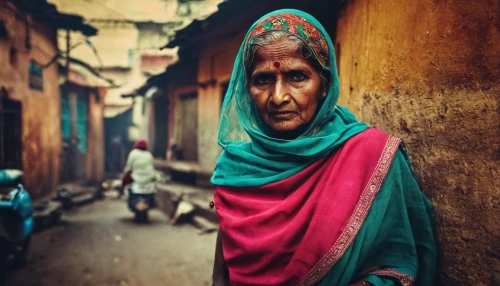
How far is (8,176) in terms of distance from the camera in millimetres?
4734

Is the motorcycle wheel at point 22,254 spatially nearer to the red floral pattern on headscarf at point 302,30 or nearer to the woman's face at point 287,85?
the woman's face at point 287,85

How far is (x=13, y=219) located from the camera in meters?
4.68

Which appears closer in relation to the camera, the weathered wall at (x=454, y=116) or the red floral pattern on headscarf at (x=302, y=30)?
the weathered wall at (x=454, y=116)

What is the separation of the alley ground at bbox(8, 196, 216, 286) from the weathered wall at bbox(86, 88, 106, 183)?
5.92 metres

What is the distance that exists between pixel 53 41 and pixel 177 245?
8297 millimetres

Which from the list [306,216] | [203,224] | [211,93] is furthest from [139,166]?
[306,216]

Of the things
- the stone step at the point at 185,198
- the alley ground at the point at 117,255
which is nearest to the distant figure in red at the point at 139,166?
the stone step at the point at 185,198

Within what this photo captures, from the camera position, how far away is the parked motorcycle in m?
8.09

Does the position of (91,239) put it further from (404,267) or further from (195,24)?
(404,267)

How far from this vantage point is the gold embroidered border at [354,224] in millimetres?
1194

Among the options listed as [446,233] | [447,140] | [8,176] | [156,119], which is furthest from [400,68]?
[156,119]

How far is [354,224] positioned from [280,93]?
65 cm

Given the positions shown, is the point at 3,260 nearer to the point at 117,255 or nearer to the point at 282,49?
the point at 117,255

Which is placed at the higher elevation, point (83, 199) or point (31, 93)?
point (31, 93)
